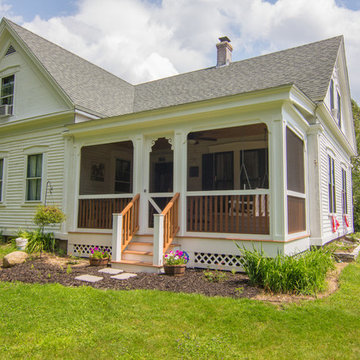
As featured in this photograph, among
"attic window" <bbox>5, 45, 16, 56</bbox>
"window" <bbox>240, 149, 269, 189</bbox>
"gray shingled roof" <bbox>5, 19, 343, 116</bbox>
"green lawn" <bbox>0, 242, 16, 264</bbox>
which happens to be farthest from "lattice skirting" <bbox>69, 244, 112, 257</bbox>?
"attic window" <bbox>5, 45, 16, 56</bbox>

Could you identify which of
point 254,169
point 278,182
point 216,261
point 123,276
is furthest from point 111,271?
point 254,169

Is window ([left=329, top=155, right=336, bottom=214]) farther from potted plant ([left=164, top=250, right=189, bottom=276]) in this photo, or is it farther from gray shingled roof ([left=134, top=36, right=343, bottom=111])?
potted plant ([left=164, top=250, right=189, bottom=276])

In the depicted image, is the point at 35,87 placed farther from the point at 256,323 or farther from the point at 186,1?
the point at 256,323

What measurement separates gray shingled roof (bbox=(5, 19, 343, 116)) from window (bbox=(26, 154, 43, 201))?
2.41 metres

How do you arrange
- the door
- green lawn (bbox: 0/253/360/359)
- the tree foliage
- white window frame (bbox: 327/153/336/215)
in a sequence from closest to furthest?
green lawn (bbox: 0/253/360/359), white window frame (bbox: 327/153/336/215), the door, the tree foliage

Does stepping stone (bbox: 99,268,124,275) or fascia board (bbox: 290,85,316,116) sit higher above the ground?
fascia board (bbox: 290,85,316,116)

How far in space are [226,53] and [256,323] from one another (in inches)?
456

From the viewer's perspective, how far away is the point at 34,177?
1104cm

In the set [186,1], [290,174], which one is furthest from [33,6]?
[290,174]

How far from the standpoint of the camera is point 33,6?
9.05 meters

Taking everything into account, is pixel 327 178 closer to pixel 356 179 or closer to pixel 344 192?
pixel 344 192

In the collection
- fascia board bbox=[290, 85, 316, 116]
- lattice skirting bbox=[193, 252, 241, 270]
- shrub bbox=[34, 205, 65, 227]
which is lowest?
lattice skirting bbox=[193, 252, 241, 270]

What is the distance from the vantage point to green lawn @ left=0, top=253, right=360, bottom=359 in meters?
3.47

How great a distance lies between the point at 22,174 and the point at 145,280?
279 inches
